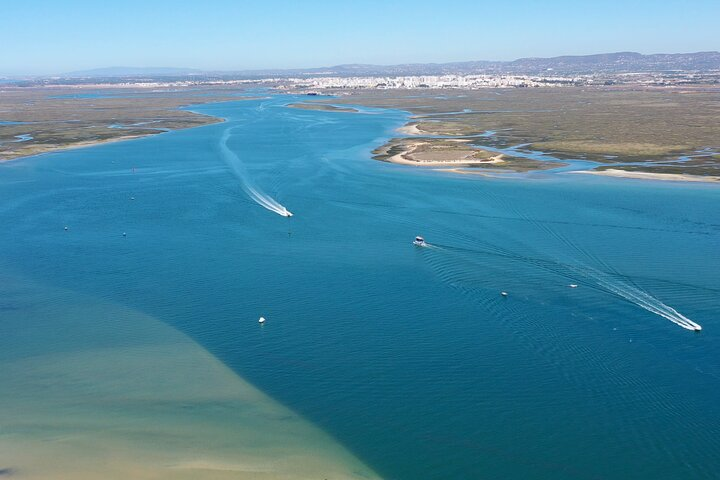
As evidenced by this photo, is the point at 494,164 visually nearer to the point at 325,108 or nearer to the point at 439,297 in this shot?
the point at 439,297

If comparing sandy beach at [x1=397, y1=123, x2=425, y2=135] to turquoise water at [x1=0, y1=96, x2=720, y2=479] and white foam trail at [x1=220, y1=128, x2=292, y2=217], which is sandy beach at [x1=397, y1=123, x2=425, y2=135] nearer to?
white foam trail at [x1=220, y1=128, x2=292, y2=217]

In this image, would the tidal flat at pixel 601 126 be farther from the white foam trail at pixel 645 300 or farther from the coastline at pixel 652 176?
the white foam trail at pixel 645 300

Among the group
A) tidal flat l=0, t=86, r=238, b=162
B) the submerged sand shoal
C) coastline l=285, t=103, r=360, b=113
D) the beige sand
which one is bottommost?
coastline l=285, t=103, r=360, b=113

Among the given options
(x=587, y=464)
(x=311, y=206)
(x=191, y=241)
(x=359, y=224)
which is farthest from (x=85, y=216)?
(x=587, y=464)

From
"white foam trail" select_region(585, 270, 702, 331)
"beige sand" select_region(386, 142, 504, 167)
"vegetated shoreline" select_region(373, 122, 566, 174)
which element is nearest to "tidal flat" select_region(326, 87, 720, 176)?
"vegetated shoreline" select_region(373, 122, 566, 174)

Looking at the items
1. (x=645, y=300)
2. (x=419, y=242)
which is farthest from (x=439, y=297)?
(x=645, y=300)

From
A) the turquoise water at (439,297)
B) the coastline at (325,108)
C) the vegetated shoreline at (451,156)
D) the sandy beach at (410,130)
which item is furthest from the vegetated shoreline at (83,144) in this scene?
the coastline at (325,108)
